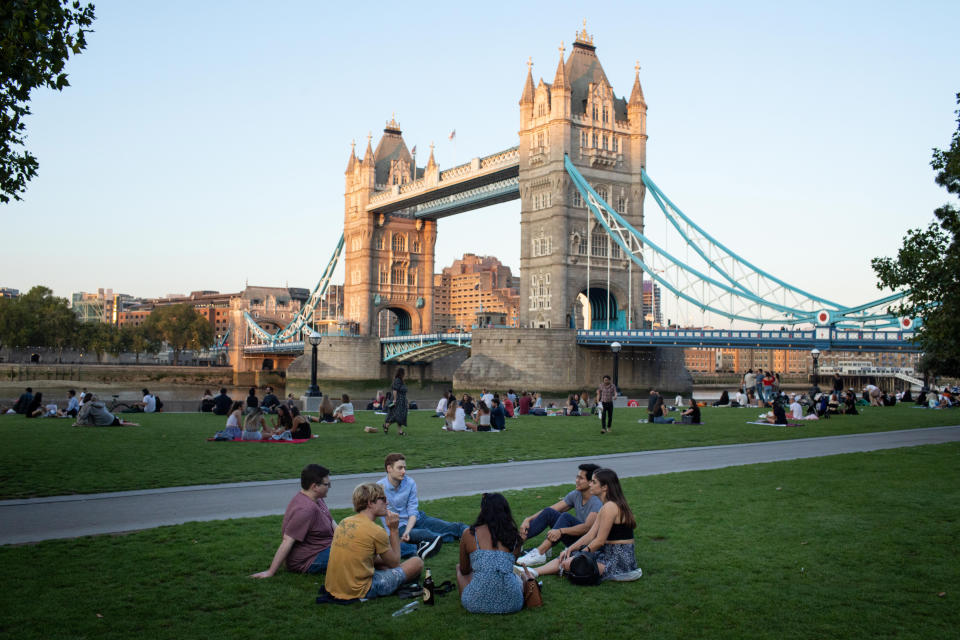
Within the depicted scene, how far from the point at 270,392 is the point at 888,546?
17935 mm

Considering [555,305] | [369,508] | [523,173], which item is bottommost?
[369,508]

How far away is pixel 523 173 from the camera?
59.2 meters

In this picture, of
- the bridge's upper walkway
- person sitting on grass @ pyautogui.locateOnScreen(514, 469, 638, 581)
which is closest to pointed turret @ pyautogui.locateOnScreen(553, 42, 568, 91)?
the bridge's upper walkway

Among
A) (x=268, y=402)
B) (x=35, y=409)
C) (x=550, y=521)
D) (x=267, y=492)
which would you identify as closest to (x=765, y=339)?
(x=268, y=402)

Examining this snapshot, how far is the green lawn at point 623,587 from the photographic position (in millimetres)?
5617

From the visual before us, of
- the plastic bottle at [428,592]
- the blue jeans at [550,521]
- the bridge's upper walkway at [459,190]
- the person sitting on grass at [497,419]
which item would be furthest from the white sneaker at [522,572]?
the bridge's upper walkway at [459,190]

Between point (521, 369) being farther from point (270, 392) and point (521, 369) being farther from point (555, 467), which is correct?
point (555, 467)

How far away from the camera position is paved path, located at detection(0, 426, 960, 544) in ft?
29.0

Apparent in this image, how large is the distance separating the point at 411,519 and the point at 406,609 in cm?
182

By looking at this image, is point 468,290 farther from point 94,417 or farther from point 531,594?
point 531,594

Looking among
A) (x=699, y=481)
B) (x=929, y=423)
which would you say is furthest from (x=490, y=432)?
(x=929, y=423)

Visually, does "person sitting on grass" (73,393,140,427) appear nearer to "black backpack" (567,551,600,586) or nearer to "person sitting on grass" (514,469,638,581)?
"person sitting on grass" (514,469,638,581)

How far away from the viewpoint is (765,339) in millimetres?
46469

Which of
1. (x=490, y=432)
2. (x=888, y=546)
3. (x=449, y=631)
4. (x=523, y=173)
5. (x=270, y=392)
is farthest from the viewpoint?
(x=523, y=173)
